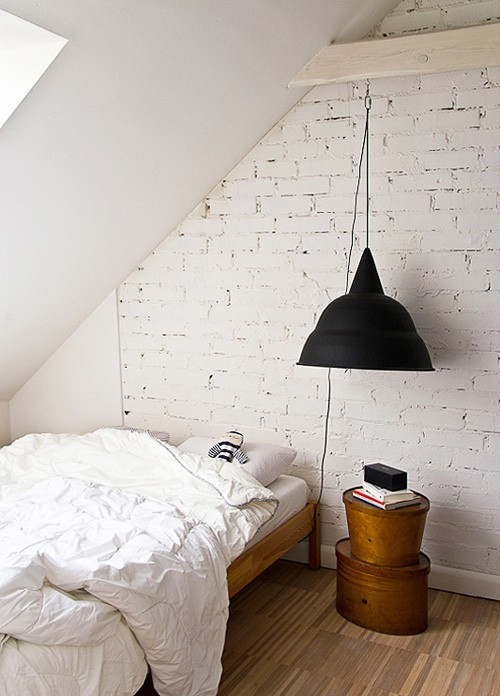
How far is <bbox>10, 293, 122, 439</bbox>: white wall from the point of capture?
405 centimetres

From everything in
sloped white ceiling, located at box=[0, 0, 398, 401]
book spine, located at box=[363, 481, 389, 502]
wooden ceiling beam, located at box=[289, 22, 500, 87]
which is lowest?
book spine, located at box=[363, 481, 389, 502]

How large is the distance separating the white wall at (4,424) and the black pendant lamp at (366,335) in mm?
2108

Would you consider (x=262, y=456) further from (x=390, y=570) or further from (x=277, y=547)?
(x=390, y=570)

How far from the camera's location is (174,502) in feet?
9.68

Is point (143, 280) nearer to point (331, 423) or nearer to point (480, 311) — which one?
point (331, 423)

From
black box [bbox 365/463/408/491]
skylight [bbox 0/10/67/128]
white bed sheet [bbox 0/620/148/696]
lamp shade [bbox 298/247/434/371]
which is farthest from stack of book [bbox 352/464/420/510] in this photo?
skylight [bbox 0/10/67/128]

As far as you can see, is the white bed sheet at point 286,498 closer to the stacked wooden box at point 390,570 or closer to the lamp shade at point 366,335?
the stacked wooden box at point 390,570

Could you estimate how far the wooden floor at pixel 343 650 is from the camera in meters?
2.60

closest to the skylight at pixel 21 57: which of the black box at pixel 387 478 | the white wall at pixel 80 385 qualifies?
the white wall at pixel 80 385

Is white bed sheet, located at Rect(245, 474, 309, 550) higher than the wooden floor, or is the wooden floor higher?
white bed sheet, located at Rect(245, 474, 309, 550)

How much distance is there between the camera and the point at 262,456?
3311 mm

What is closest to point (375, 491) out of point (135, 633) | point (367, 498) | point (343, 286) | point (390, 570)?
point (367, 498)

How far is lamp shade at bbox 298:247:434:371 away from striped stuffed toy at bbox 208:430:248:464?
53cm

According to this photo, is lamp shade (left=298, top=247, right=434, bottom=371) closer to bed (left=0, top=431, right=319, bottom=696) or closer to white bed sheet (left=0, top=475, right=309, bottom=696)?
bed (left=0, top=431, right=319, bottom=696)
